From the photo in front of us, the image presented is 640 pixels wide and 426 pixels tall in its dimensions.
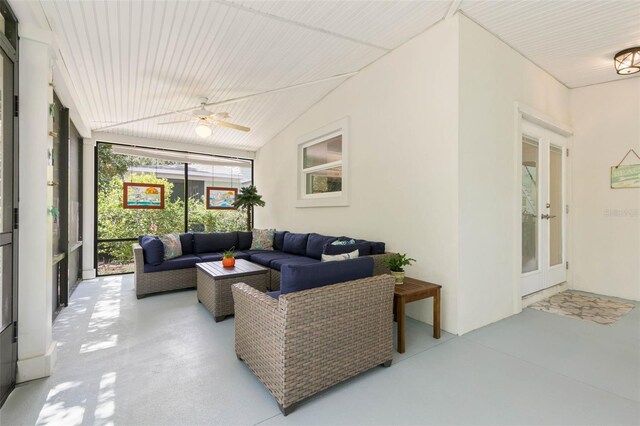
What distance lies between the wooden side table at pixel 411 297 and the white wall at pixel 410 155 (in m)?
0.24

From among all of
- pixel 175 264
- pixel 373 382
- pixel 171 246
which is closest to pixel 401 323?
pixel 373 382

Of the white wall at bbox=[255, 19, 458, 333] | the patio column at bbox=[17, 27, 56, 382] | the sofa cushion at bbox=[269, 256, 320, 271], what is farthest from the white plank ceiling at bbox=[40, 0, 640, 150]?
the sofa cushion at bbox=[269, 256, 320, 271]

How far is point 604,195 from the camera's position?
165 inches

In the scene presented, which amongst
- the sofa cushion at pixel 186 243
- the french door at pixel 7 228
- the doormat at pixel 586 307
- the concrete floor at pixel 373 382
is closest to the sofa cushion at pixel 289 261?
the concrete floor at pixel 373 382

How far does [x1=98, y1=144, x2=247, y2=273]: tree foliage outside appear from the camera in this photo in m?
5.62

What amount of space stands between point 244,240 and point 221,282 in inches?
95.5

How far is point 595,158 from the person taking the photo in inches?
168

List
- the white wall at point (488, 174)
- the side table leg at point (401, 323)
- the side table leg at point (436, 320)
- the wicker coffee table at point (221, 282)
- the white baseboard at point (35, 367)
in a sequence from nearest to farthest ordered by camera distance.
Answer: the white baseboard at point (35, 367)
the side table leg at point (401, 323)
the side table leg at point (436, 320)
the white wall at point (488, 174)
the wicker coffee table at point (221, 282)

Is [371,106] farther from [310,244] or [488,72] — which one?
[310,244]

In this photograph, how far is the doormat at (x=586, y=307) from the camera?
3318mm

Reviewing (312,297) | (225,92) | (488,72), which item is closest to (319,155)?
(225,92)

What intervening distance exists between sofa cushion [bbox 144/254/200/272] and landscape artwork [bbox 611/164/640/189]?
6211 mm

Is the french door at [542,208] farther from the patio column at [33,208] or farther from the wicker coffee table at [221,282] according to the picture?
the patio column at [33,208]

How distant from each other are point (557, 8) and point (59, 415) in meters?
4.94
